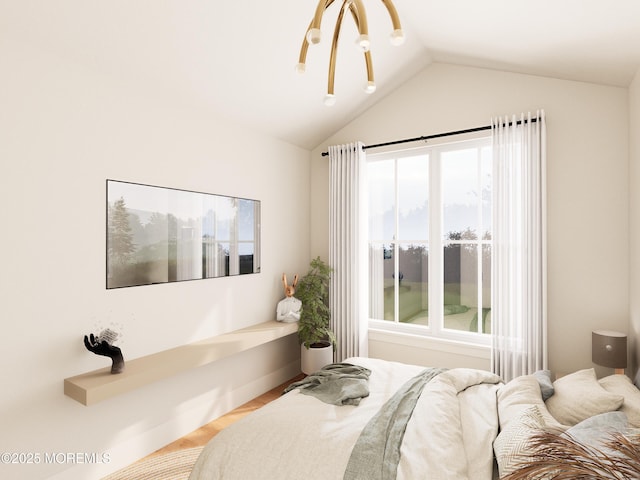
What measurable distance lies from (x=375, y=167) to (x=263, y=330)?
6.62 feet

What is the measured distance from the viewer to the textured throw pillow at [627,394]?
5.15ft

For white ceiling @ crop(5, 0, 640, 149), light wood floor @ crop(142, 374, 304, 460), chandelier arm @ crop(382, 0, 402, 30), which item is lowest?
light wood floor @ crop(142, 374, 304, 460)

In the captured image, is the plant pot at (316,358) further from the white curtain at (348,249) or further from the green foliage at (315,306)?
the white curtain at (348,249)

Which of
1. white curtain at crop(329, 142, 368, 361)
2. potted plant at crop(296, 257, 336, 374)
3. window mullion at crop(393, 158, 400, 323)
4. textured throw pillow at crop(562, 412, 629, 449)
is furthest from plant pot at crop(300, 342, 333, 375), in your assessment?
textured throw pillow at crop(562, 412, 629, 449)

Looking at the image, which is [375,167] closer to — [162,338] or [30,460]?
[162,338]

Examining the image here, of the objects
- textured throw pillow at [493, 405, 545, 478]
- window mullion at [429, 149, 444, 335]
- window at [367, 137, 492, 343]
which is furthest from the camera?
window mullion at [429, 149, 444, 335]

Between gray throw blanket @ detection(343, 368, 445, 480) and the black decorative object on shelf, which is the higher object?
the black decorative object on shelf

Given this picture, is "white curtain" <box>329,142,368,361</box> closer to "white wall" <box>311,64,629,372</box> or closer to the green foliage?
the green foliage

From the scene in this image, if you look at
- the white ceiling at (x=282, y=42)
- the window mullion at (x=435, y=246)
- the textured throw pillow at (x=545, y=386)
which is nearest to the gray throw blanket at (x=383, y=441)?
the textured throw pillow at (x=545, y=386)

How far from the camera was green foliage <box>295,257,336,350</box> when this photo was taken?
12.0 ft

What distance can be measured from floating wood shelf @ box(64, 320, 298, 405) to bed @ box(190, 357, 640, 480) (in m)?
0.76

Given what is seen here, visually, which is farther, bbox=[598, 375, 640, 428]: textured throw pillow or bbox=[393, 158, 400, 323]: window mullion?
bbox=[393, 158, 400, 323]: window mullion

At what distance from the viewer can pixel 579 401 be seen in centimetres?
174

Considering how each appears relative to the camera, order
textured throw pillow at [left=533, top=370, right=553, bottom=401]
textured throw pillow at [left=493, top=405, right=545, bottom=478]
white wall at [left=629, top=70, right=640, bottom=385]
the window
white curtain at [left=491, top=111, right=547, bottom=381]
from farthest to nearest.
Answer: the window < white curtain at [left=491, top=111, right=547, bottom=381] < white wall at [left=629, top=70, right=640, bottom=385] < textured throw pillow at [left=533, top=370, right=553, bottom=401] < textured throw pillow at [left=493, top=405, right=545, bottom=478]
